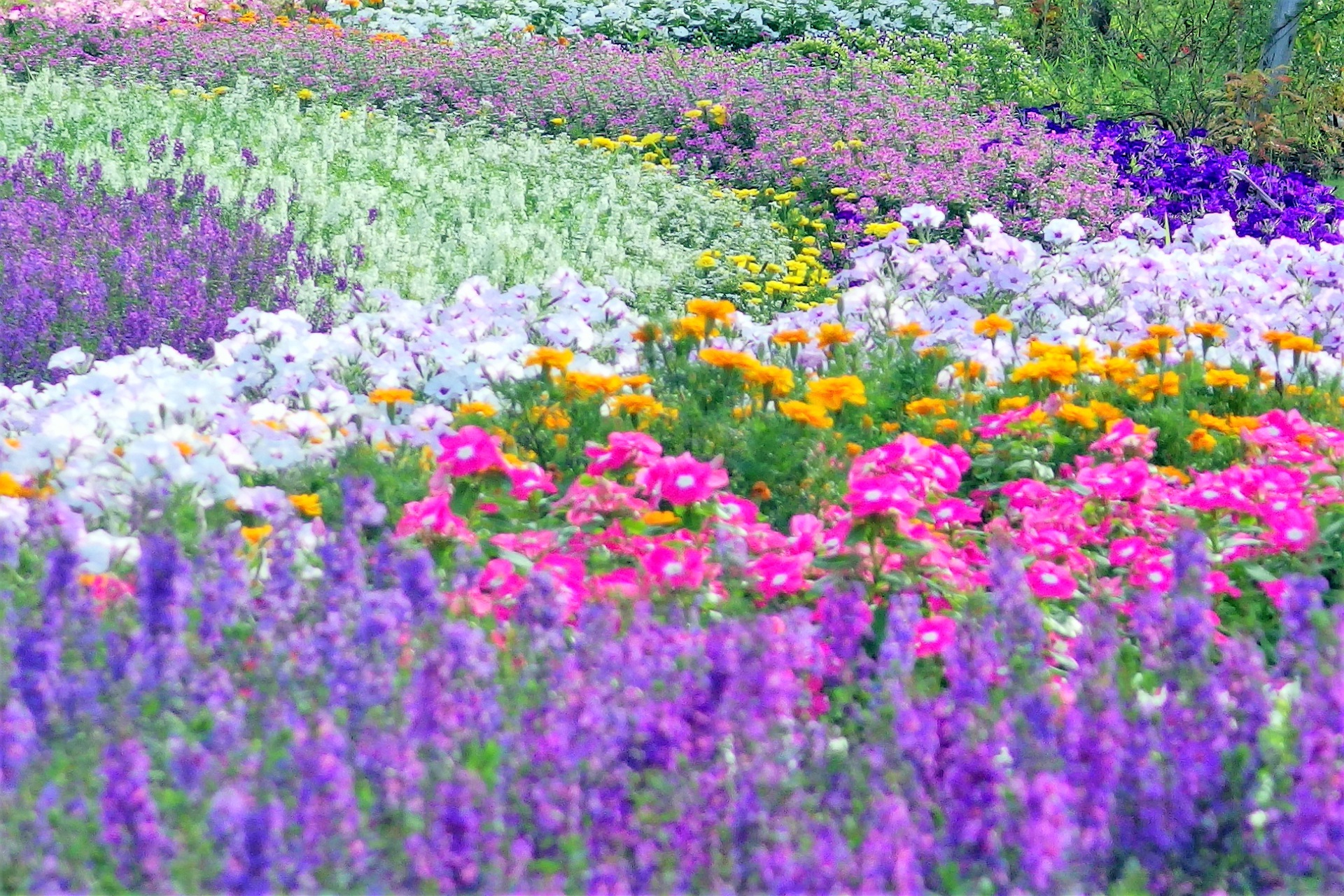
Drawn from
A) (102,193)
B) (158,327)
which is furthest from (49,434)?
(102,193)

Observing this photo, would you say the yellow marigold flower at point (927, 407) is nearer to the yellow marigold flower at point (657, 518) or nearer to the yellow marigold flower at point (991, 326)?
the yellow marigold flower at point (991, 326)

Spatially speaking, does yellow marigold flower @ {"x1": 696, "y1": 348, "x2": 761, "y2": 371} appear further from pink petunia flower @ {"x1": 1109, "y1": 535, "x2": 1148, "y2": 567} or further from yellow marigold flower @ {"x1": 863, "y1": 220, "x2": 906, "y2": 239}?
yellow marigold flower @ {"x1": 863, "y1": 220, "x2": 906, "y2": 239}

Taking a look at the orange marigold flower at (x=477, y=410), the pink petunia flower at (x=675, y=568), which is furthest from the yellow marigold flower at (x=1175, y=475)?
the orange marigold flower at (x=477, y=410)

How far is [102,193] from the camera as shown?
23.5ft

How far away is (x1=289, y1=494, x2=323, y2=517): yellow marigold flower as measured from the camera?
3547 millimetres

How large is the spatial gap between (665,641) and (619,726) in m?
0.28

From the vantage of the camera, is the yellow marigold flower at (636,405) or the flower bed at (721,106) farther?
the flower bed at (721,106)

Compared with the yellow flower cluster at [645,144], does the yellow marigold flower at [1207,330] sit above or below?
below

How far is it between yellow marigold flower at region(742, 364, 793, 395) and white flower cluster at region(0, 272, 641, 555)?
601mm

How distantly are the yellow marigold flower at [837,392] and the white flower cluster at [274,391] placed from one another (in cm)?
85

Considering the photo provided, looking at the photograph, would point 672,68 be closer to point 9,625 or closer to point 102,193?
point 102,193

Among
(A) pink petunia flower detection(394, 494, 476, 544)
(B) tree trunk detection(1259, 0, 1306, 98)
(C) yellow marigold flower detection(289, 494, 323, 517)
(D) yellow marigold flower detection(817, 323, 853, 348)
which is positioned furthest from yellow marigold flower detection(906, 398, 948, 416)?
(B) tree trunk detection(1259, 0, 1306, 98)

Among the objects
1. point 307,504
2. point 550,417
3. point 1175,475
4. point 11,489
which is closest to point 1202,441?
point 1175,475

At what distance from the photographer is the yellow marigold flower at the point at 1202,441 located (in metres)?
4.22
